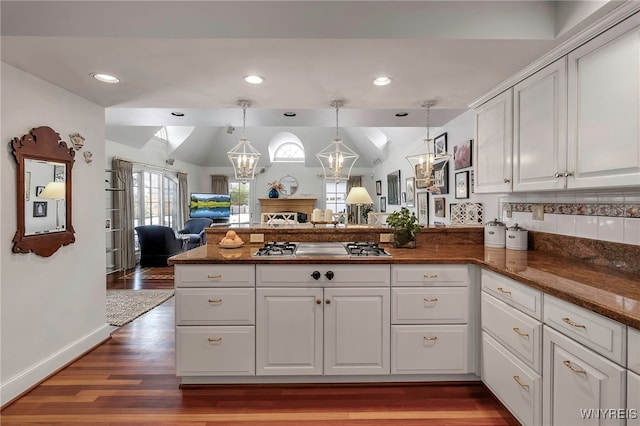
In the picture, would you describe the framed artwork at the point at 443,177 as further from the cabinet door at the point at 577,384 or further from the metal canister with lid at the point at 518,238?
the cabinet door at the point at 577,384

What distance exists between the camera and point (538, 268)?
1.80m

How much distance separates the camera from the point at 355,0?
1726 mm

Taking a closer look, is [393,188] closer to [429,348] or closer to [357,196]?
[357,196]

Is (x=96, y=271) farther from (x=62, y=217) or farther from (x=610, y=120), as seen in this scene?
(x=610, y=120)

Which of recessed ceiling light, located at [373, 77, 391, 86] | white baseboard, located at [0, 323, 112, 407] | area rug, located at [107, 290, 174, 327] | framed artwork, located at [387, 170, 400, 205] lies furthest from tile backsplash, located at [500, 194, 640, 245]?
framed artwork, located at [387, 170, 400, 205]

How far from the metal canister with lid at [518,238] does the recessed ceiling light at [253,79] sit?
224 cm

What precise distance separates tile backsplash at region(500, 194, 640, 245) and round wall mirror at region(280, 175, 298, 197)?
25.1ft

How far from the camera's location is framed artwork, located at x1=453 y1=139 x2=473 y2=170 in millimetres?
3881

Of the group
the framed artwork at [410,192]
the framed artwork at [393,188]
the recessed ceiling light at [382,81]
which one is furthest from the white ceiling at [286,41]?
the framed artwork at [393,188]

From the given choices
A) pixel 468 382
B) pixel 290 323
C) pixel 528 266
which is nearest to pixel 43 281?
pixel 290 323

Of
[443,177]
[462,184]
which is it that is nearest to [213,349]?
[462,184]

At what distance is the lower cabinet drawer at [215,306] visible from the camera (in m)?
2.11

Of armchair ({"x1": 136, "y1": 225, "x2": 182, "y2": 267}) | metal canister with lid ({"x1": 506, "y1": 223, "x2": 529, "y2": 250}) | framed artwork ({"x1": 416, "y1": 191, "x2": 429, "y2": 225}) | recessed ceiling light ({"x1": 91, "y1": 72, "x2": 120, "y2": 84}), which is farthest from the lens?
armchair ({"x1": 136, "y1": 225, "x2": 182, "y2": 267})

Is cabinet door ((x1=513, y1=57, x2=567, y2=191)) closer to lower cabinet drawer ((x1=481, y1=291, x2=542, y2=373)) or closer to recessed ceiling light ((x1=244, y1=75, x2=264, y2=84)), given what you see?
lower cabinet drawer ((x1=481, y1=291, x2=542, y2=373))
